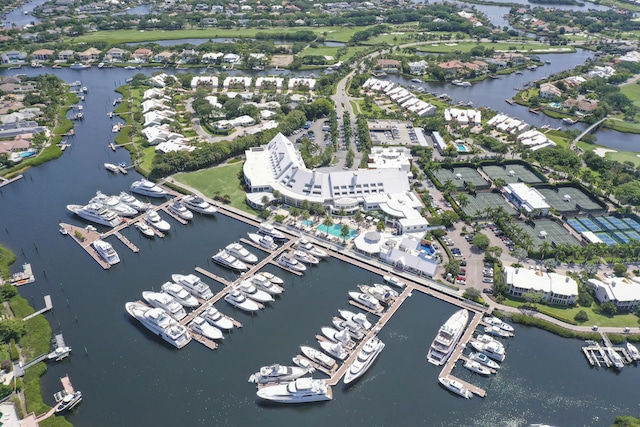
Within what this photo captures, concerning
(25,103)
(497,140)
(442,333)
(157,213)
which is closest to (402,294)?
(442,333)

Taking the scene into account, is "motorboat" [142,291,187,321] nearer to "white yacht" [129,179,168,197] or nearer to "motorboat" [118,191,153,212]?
"motorboat" [118,191,153,212]

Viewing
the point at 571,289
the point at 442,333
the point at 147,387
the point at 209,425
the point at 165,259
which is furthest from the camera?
the point at 165,259

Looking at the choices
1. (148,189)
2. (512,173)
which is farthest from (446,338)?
(148,189)

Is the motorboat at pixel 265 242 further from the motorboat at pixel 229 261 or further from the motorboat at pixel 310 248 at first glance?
the motorboat at pixel 229 261

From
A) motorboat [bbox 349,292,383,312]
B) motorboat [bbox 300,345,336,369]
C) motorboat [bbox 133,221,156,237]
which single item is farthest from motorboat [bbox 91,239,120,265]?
motorboat [bbox 349,292,383,312]

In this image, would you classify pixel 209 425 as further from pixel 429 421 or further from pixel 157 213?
pixel 157 213

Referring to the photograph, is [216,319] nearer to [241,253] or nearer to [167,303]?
[167,303]
